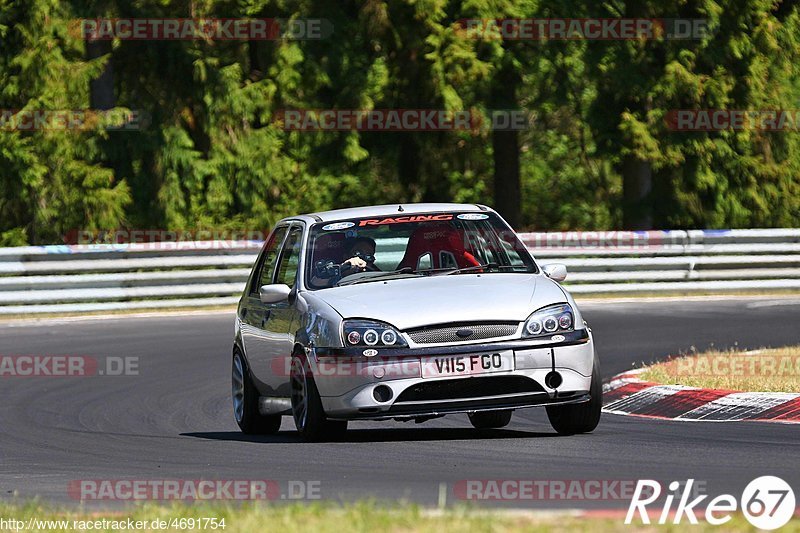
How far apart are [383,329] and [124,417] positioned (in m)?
3.98

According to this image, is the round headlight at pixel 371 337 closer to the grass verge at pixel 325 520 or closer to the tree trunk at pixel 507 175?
the grass verge at pixel 325 520

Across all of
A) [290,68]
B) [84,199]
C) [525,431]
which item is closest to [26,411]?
[525,431]

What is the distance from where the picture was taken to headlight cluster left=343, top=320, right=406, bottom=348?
9922 millimetres

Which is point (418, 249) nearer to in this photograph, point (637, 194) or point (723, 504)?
point (723, 504)

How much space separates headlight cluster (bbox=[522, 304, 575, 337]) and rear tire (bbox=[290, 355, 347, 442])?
1.35m

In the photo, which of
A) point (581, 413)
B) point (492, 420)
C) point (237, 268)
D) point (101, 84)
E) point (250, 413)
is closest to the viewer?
point (581, 413)

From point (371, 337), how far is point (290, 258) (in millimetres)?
2110

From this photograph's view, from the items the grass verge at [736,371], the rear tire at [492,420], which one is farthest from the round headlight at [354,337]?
the grass verge at [736,371]

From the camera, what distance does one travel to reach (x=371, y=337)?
9953 mm

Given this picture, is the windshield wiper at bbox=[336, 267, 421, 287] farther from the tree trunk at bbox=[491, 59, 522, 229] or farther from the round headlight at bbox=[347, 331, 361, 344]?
the tree trunk at bbox=[491, 59, 522, 229]

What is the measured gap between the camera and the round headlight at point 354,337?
9984 mm

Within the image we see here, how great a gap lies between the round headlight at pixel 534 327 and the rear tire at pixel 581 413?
488 millimetres

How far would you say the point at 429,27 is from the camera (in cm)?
2983

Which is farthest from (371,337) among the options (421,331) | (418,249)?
(418,249)
